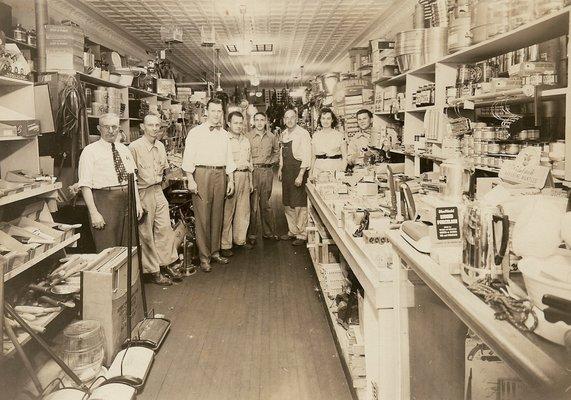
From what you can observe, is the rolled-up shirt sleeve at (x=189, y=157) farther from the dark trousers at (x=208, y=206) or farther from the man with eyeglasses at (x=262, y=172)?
the man with eyeglasses at (x=262, y=172)

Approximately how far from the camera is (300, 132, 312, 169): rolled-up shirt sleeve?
675 cm

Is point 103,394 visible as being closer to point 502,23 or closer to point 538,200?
point 538,200

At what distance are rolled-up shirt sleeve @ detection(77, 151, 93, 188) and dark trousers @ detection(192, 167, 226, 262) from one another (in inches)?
61.7

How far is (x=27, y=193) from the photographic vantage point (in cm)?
332

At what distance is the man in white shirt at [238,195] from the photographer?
6.42 m

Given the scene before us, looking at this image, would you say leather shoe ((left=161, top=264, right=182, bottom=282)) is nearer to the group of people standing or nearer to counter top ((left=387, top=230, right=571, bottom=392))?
the group of people standing

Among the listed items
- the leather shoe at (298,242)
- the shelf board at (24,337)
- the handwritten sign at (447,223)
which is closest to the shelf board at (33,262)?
the shelf board at (24,337)

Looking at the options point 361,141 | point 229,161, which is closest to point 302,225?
point 361,141

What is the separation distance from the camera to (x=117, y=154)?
4.43 m

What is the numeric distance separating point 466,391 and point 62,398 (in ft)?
7.32

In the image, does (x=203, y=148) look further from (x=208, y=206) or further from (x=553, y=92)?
(x=553, y=92)

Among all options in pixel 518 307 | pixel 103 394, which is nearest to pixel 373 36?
pixel 103 394

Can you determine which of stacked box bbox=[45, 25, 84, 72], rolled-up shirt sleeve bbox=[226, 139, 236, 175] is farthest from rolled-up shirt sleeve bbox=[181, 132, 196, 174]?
stacked box bbox=[45, 25, 84, 72]

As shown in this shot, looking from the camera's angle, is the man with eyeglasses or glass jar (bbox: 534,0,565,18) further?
the man with eyeglasses
